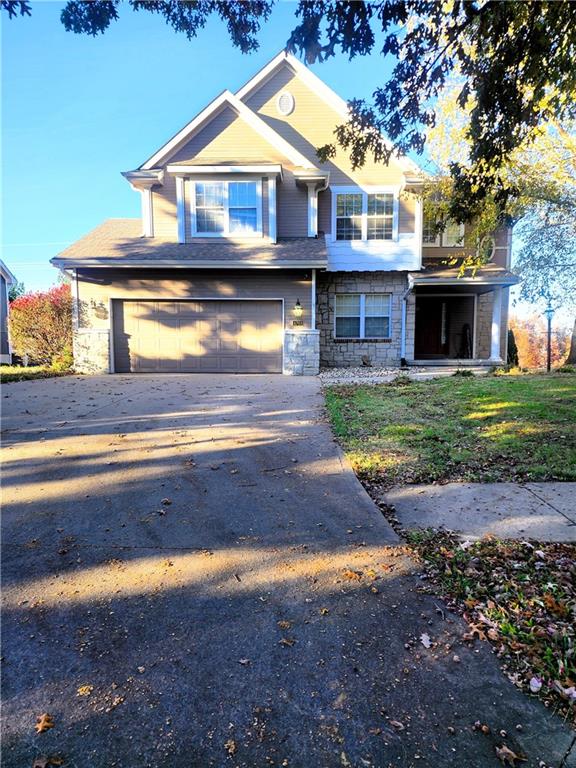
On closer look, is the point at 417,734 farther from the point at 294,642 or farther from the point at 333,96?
the point at 333,96

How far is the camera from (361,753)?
5.10 feet

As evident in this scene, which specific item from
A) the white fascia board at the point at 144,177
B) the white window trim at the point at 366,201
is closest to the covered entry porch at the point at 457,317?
the white window trim at the point at 366,201

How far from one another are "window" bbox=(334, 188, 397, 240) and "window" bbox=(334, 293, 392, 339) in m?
2.00

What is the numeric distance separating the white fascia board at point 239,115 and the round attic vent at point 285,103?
1856 mm

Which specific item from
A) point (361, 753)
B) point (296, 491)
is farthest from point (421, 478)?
point (361, 753)

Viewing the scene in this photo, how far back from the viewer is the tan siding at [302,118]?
48.5ft

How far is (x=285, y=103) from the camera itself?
1509cm

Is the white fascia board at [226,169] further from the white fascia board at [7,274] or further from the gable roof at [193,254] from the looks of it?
the white fascia board at [7,274]

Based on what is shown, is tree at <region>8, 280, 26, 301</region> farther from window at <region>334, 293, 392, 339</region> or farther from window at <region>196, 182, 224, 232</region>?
window at <region>334, 293, 392, 339</region>

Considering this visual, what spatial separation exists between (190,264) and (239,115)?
547cm

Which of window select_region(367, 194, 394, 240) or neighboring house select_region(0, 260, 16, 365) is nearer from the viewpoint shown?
window select_region(367, 194, 394, 240)

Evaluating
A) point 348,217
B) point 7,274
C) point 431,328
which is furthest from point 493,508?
point 7,274

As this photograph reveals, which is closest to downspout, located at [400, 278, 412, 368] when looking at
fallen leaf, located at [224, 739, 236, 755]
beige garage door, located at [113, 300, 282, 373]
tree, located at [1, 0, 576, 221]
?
beige garage door, located at [113, 300, 282, 373]

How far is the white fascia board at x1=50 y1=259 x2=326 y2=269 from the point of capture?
1233 cm
